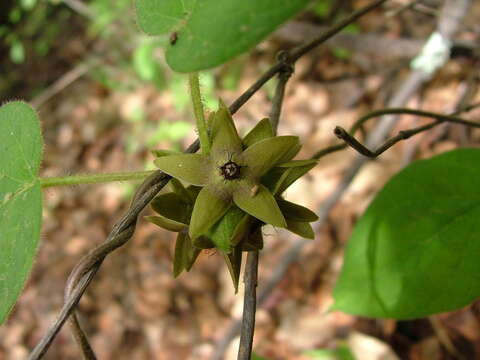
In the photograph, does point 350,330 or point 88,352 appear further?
point 350,330

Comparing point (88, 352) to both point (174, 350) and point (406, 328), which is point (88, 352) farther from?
point (174, 350)

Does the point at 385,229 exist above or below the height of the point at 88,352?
above

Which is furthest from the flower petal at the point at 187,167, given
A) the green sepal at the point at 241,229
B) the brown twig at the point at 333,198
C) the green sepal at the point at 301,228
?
the brown twig at the point at 333,198

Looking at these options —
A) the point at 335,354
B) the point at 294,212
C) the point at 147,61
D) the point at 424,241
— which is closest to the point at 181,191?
the point at 294,212

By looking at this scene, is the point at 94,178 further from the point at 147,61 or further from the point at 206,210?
the point at 147,61

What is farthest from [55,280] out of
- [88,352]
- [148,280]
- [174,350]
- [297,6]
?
[297,6]

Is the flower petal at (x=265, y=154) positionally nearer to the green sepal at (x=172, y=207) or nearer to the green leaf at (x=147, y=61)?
the green sepal at (x=172, y=207)
